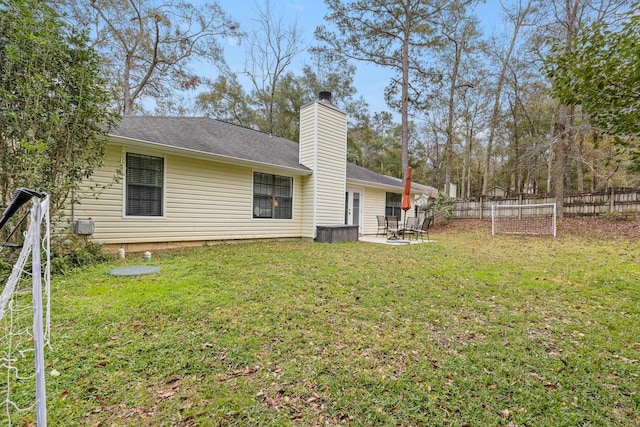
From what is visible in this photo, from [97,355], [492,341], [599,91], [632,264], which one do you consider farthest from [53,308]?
[632,264]

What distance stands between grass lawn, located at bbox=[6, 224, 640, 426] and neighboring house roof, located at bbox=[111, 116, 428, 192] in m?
3.28

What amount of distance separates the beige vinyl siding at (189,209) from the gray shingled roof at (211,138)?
37 centimetres

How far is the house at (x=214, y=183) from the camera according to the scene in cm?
591

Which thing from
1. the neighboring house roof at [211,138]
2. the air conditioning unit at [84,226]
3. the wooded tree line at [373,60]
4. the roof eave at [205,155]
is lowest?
the air conditioning unit at [84,226]

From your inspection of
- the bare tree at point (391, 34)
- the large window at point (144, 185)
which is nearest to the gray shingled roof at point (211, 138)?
the large window at point (144, 185)

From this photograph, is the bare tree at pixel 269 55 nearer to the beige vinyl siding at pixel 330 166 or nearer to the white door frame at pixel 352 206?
the white door frame at pixel 352 206

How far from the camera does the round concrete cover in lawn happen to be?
4.37 m

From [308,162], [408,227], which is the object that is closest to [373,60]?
[308,162]

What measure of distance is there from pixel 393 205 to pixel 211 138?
8.50 meters

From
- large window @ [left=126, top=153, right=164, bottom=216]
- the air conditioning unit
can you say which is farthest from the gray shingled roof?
the air conditioning unit

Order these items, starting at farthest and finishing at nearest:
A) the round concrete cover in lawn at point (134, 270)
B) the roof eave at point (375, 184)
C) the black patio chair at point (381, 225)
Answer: the black patio chair at point (381, 225), the roof eave at point (375, 184), the round concrete cover in lawn at point (134, 270)

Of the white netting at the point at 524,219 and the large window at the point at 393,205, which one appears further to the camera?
the large window at the point at 393,205

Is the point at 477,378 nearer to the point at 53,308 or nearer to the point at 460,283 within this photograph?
the point at 460,283

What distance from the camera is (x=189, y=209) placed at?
6965mm
